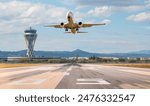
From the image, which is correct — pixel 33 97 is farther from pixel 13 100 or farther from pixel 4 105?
pixel 4 105

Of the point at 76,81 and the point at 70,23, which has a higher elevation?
the point at 70,23

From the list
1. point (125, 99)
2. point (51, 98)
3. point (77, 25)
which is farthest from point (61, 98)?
point (77, 25)

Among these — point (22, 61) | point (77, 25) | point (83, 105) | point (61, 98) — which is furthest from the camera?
point (22, 61)

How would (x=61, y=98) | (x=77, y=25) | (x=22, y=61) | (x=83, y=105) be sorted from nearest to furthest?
(x=83, y=105) → (x=61, y=98) → (x=77, y=25) → (x=22, y=61)

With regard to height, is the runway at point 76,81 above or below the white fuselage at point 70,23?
below

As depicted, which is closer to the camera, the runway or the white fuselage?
the runway

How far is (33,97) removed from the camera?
20844mm

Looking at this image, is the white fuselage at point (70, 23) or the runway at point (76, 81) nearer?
the runway at point (76, 81)

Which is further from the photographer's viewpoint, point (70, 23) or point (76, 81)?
point (70, 23)

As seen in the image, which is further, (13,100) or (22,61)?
(22,61)

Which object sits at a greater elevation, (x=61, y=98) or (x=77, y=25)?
(x=77, y=25)

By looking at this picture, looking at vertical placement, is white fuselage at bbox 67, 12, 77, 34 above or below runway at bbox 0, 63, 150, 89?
above

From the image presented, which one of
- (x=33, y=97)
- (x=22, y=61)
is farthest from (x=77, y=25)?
(x=22, y=61)

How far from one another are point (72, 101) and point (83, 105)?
107 cm
